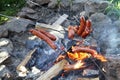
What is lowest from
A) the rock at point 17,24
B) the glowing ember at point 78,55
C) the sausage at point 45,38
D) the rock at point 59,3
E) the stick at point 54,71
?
the stick at point 54,71

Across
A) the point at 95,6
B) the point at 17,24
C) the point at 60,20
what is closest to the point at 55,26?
the point at 60,20

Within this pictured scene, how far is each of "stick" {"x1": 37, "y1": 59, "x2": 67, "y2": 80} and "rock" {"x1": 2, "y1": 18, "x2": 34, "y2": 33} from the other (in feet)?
5.43

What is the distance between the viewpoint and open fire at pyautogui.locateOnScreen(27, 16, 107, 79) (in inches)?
196

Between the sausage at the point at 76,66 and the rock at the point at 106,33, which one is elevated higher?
the rock at the point at 106,33

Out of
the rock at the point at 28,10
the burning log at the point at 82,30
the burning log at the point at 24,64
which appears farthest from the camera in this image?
the rock at the point at 28,10

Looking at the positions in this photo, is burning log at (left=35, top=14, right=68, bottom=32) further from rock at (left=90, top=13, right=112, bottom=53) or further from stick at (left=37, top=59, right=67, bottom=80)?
stick at (left=37, top=59, right=67, bottom=80)

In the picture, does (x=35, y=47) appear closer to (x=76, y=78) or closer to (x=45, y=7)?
(x=76, y=78)

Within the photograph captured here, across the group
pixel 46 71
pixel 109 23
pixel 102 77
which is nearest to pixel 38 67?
pixel 46 71

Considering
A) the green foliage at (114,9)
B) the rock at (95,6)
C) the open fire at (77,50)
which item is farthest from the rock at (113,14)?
the open fire at (77,50)

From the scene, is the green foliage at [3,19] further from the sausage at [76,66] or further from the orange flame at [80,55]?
the sausage at [76,66]

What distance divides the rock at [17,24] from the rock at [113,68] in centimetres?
242

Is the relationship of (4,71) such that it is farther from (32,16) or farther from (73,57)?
(32,16)

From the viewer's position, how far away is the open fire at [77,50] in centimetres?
498

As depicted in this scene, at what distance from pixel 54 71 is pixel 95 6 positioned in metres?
2.16
